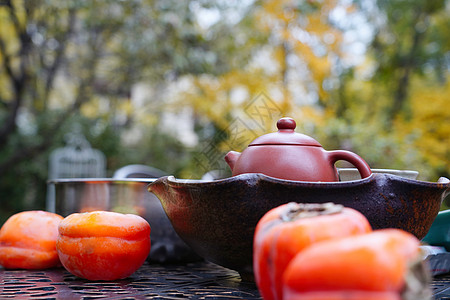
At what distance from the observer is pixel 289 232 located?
0.43 metres

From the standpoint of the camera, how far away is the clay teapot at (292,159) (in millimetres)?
711

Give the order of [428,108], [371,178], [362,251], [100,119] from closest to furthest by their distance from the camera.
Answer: [362,251] → [371,178] → [428,108] → [100,119]

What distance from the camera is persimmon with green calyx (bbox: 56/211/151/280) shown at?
0.78m

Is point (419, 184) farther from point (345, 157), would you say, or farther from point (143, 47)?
point (143, 47)

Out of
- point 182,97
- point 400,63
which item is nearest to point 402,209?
point 182,97

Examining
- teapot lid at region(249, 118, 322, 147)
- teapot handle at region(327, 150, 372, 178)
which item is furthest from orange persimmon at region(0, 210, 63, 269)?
teapot handle at region(327, 150, 372, 178)

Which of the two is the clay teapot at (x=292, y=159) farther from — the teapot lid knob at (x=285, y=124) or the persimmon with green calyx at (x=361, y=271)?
the persimmon with green calyx at (x=361, y=271)

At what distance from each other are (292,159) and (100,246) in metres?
0.37

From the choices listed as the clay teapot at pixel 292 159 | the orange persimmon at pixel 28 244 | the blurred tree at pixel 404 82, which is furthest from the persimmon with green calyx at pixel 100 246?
the blurred tree at pixel 404 82

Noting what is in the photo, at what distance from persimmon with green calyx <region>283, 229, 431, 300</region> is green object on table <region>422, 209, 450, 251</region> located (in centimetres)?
59

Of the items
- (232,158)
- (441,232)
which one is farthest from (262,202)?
(441,232)

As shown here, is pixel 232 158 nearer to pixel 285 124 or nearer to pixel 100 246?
pixel 285 124

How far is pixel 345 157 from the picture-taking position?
0.73 m

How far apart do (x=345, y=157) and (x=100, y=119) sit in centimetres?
598
